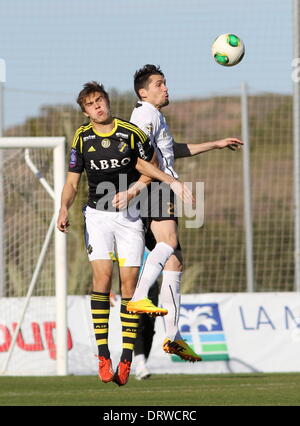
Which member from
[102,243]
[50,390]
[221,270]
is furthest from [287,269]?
[102,243]

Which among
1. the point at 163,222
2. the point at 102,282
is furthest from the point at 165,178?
the point at 102,282

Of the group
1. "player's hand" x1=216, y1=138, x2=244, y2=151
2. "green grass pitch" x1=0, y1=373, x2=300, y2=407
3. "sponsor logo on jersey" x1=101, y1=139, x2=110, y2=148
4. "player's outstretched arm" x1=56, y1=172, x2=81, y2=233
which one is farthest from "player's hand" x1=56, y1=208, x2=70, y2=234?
"green grass pitch" x1=0, y1=373, x2=300, y2=407

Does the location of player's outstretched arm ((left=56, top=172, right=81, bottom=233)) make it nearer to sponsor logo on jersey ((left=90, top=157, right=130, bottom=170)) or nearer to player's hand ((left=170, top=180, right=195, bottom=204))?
sponsor logo on jersey ((left=90, top=157, right=130, bottom=170))

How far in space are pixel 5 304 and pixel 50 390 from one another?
2.96m

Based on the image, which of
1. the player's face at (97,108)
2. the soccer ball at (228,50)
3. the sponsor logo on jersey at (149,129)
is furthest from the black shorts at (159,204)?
the soccer ball at (228,50)

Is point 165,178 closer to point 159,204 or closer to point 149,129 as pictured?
point 159,204

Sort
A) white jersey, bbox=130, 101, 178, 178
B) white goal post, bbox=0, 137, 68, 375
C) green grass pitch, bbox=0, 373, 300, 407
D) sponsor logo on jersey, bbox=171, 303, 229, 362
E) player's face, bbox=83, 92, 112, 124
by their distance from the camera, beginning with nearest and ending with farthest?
1. player's face, bbox=83, 92, 112, 124
2. white jersey, bbox=130, 101, 178, 178
3. green grass pitch, bbox=0, 373, 300, 407
4. white goal post, bbox=0, 137, 68, 375
5. sponsor logo on jersey, bbox=171, 303, 229, 362

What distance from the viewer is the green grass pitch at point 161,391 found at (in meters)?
11.2

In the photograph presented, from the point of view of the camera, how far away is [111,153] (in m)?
9.05

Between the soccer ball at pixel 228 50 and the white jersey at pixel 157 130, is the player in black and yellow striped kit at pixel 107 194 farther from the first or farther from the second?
the soccer ball at pixel 228 50

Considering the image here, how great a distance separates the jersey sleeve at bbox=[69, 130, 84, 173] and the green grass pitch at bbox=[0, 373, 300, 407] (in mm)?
2757

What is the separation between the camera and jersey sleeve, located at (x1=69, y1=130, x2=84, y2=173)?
919 cm

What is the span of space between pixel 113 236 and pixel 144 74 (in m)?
1.47

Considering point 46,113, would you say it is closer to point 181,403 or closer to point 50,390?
point 50,390
